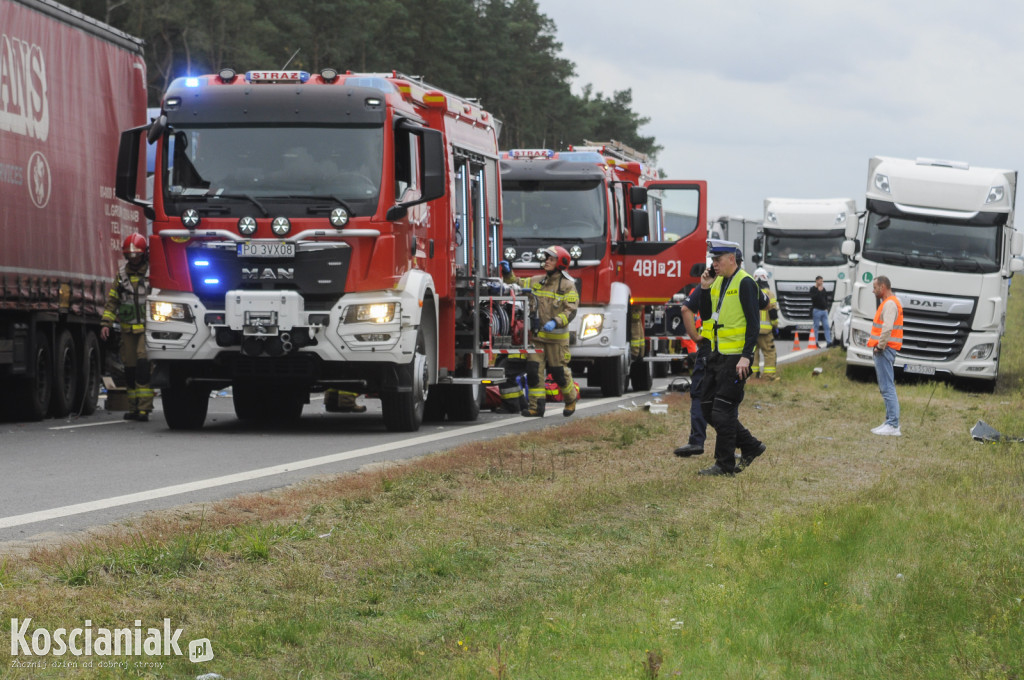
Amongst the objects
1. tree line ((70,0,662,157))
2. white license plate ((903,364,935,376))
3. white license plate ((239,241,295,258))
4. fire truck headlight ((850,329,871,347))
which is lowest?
white license plate ((903,364,935,376))

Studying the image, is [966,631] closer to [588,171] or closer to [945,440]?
[945,440]

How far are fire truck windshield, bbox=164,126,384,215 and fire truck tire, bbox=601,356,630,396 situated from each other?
8133 mm

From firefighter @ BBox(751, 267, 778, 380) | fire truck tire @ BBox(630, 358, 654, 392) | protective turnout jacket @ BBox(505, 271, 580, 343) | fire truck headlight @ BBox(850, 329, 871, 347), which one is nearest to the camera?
protective turnout jacket @ BBox(505, 271, 580, 343)

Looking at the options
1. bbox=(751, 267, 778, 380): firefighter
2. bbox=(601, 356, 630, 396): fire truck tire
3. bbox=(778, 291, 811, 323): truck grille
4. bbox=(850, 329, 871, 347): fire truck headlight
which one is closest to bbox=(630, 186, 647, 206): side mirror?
bbox=(601, 356, 630, 396): fire truck tire

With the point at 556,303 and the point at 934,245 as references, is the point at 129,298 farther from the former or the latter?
the point at 934,245

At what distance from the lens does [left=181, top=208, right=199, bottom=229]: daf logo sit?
1381 cm

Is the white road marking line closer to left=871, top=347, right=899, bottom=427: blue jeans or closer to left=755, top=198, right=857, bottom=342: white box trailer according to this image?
left=871, top=347, right=899, bottom=427: blue jeans

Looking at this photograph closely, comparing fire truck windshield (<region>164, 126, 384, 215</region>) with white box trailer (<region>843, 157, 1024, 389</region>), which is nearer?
fire truck windshield (<region>164, 126, 384, 215</region>)

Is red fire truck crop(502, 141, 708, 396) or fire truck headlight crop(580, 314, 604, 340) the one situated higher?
red fire truck crop(502, 141, 708, 396)

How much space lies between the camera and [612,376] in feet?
70.4

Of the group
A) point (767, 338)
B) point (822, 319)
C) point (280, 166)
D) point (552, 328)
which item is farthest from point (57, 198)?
point (822, 319)

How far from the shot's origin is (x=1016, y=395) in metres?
23.5

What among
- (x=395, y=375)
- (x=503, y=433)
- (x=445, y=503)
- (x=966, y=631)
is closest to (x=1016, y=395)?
(x=503, y=433)

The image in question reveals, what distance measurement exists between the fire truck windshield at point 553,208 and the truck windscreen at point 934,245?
532cm
